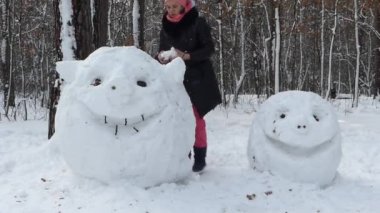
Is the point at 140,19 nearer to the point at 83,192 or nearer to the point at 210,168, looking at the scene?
the point at 210,168

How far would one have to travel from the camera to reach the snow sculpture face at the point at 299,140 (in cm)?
375

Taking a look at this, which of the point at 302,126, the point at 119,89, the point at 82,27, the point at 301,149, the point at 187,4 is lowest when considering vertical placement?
the point at 301,149

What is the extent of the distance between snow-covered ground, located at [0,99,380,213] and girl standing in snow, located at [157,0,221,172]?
59 cm

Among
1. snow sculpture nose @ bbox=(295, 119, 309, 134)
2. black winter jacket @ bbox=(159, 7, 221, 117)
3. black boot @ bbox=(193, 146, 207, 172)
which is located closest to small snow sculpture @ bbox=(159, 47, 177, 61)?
black winter jacket @ bbox=(159, 7, 221, 117)

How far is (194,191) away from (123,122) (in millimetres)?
757

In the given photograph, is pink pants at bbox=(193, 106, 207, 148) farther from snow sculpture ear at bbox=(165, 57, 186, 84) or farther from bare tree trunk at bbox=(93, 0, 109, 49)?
bare tree trunk at bbox=(93, 0, 109, 49)

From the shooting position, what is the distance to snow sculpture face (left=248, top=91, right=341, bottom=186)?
12.3ft

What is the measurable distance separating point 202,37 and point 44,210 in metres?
1.92

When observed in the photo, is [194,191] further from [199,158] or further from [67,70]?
[67,70]

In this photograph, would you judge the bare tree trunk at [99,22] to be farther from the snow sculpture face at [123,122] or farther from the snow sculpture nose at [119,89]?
the snow sculpture nose at [119,89]

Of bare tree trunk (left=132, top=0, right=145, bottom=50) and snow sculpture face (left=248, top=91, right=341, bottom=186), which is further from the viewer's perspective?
bare tree trunk (left=132, top=0, right=145, bottom=50)

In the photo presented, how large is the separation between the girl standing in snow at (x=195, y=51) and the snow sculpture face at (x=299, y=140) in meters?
0.52

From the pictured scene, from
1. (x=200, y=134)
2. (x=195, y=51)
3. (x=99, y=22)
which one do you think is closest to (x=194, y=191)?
(x=200, y=134)

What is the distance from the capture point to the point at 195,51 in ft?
12.9
